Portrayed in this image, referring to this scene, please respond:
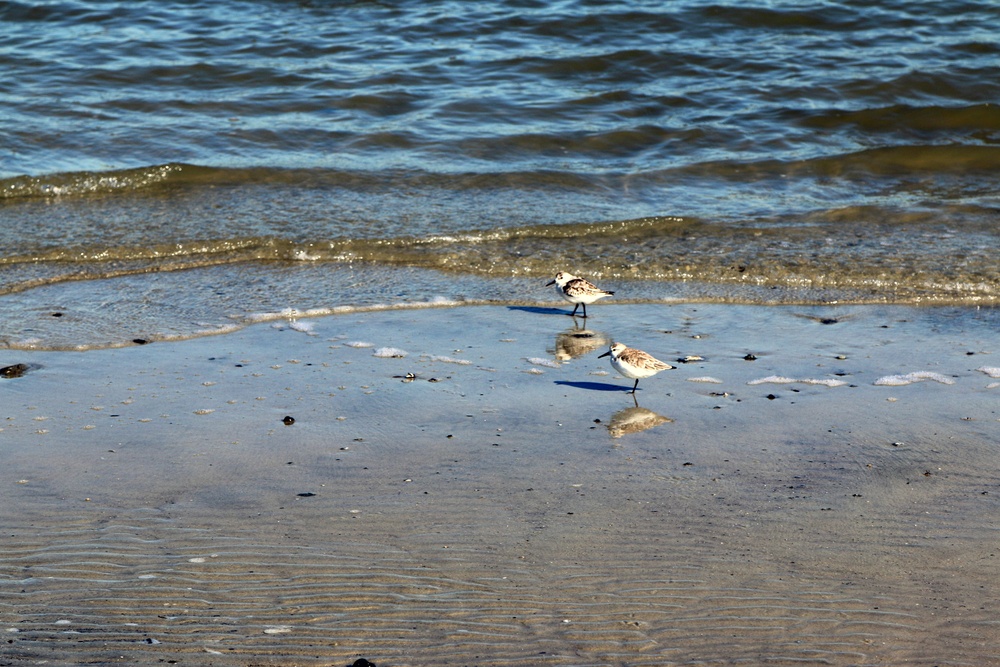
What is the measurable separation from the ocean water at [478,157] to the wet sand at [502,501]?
143 centimetres

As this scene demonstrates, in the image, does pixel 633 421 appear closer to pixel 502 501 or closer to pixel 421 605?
pixel 502 501

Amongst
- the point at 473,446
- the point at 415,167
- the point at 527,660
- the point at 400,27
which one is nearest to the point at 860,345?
the point at 473,446

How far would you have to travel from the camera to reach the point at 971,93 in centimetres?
1527

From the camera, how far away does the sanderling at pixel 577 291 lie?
28.2ft

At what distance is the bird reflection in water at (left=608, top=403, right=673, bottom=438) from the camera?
20.7 ft

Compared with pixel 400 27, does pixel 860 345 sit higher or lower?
lower

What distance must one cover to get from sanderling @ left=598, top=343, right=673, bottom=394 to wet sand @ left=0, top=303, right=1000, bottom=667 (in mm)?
186

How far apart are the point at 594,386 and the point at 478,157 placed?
21.9 ft

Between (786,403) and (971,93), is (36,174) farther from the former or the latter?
(971,93)

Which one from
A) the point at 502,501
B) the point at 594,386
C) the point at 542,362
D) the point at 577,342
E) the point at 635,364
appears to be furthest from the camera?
the point at 577,342

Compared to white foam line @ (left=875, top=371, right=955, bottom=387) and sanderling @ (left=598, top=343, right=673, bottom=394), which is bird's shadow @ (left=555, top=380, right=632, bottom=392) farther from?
white foam line @ (left=875, top=371, right=955, bottom=387)

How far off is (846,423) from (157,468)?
3.82 meters

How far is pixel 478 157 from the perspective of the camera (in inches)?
523

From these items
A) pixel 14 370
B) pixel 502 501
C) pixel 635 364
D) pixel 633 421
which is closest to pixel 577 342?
pixel 635 364
